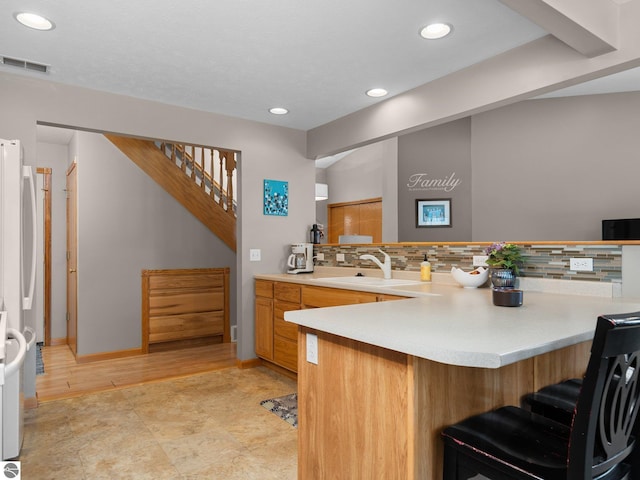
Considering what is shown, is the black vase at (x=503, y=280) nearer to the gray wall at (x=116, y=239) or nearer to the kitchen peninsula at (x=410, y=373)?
the kitchen peninsula at (x=410, y=373)

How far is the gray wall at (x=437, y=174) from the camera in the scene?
5473 mm

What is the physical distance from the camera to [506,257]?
2.65m

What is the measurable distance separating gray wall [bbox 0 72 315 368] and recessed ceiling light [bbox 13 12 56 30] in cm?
89

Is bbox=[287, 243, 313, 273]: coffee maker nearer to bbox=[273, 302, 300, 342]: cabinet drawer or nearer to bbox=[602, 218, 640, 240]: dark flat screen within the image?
bbox=[273, 302, 300, 342]: cabinet drawer

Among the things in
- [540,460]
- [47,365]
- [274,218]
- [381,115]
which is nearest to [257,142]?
[274,218]

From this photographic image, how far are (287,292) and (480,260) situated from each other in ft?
5.34

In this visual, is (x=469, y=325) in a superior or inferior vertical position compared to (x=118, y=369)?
superior

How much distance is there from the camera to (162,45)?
104 inches

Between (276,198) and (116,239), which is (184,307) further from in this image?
(276,198)

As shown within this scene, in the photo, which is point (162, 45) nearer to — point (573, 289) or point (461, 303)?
point (461, 303)

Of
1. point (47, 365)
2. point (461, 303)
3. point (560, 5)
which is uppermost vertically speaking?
point (560, 5)

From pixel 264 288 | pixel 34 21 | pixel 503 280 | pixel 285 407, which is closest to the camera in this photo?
pixel 503 280

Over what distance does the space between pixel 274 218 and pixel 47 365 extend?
271 cm

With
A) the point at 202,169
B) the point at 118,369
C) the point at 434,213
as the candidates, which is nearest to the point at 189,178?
the point at 202,169
